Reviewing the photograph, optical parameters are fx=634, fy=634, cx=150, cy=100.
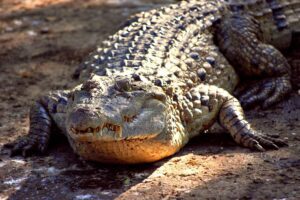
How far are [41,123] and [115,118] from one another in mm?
1252

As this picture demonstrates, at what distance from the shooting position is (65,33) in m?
8.08

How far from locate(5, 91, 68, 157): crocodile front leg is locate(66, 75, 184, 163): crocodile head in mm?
521

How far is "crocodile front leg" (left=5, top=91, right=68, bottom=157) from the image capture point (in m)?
4.89

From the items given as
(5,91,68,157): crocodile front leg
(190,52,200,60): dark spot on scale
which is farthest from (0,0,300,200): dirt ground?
(190,52,200,60): dark spot on scale

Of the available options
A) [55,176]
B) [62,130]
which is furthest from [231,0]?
[55,176]

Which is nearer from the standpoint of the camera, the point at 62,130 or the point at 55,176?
Answer: the point at 55,176

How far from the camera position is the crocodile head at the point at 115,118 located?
3.89 m

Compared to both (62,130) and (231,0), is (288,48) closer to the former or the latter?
(231,0)

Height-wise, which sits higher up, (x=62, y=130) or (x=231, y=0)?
(x=231, y=0)

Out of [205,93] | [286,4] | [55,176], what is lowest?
[55,176]

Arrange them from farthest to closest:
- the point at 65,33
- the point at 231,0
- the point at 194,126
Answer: the point at 65,33, the point at 231,0, the point at 194,126

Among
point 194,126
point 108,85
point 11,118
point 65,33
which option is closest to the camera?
point 108,85

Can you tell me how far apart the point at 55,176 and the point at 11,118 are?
1.42m

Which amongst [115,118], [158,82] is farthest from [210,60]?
[115,118]
